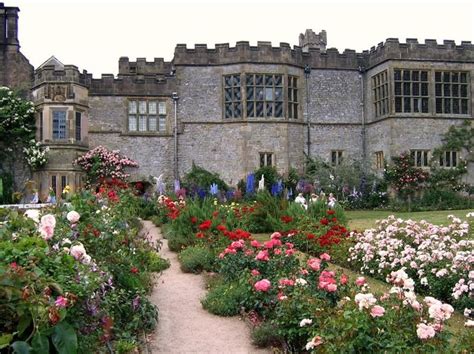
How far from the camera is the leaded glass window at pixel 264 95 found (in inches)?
915

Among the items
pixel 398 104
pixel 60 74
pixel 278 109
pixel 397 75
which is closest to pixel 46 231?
pixel 60 74

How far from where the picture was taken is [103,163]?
2228 cm

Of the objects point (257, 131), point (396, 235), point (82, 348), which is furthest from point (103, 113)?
point (82, 348)

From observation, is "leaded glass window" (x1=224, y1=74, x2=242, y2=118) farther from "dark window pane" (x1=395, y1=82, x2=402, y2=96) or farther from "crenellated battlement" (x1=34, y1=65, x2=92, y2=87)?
"dark window pane" (x1=395, y1=82, x2=402, y2=96)

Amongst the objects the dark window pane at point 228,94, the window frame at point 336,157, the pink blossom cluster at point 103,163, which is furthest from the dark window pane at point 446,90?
the pink blossom cluster at point 103,163

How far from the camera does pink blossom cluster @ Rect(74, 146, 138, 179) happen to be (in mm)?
22125

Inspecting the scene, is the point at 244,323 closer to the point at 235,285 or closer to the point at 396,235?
the point at 235,285

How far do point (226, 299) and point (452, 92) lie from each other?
64.3 feet

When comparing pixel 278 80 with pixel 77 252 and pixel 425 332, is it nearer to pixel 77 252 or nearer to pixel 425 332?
pixel 77 252

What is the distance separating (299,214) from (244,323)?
6.03 m

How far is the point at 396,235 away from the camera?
9.78m

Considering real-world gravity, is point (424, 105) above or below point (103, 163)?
above

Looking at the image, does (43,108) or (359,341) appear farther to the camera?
(43,108)

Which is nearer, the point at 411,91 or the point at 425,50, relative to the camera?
the point at 411,91
